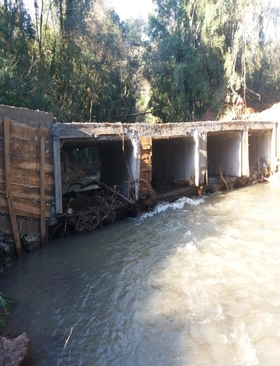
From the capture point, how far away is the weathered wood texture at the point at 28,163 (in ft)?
24.3

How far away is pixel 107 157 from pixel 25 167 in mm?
6037

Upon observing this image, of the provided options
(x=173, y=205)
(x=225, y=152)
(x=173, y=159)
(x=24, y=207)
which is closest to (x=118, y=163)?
(x=173, y=205)

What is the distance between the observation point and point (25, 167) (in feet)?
25.3

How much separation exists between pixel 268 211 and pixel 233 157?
4918 mm

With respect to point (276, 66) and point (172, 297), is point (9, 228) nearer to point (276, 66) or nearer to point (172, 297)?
point (172, 297)

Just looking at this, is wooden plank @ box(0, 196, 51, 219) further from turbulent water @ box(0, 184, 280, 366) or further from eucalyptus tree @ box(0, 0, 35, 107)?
eucalyptus tree @ box(0, 0, 35, 107)

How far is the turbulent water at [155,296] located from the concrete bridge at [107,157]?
1044mm

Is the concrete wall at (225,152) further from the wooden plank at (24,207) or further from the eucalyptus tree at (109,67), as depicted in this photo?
the wooden plank at (24,207)

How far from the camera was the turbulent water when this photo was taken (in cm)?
448

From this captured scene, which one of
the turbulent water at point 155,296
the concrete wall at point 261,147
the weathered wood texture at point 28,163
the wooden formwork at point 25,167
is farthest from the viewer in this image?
the concrete wall at point 261,147

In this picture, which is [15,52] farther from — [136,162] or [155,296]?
[155,296]

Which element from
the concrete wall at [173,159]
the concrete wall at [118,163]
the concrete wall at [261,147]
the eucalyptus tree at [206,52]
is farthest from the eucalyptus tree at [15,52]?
the eucalyptus tree at [206,52]

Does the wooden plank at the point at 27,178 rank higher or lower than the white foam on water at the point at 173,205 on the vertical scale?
higher

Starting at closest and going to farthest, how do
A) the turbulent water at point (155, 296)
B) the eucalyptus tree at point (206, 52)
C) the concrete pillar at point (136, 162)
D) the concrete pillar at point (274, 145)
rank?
the turbulent water at point (155, 296), the concrete pillar at point (136, 162), the concrete pillar at point (274, 145), the eucalyptus tree at point (206, 52)
